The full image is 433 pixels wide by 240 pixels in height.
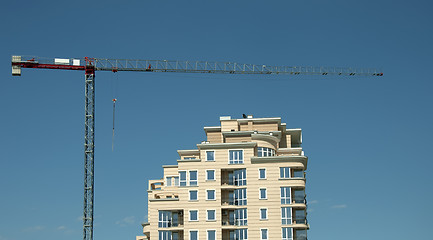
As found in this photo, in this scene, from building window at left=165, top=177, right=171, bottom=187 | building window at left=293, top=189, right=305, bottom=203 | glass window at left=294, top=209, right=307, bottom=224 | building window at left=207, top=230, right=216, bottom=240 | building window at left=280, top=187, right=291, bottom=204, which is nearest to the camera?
building window at left=207, top=230, right=216, bottom=240

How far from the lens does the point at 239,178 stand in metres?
119

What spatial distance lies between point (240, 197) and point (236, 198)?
68 cm

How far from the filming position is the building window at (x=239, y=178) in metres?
119

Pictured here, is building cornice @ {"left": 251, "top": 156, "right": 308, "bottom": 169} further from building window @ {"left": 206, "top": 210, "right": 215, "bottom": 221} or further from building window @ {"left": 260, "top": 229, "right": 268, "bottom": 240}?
building window @ {"left": 260, "top": 229, "right": 268, "bottom": 240}

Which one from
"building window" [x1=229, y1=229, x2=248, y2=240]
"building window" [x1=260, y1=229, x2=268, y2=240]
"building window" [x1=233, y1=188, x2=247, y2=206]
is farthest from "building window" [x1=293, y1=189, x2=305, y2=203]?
"building window" [x1=229, y1=229, x2=248, y2=240]

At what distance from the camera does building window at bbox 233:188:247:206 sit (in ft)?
388

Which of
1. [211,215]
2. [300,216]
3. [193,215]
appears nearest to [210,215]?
[211,215]

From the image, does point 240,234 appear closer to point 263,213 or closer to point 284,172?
point 263,213

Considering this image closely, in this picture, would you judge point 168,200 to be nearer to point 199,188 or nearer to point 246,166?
point 199,188

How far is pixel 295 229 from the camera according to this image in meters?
117

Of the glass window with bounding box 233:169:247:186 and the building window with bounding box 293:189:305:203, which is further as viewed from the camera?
the glass window with bounding box 233:169:247:186

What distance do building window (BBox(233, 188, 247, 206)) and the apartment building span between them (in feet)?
0.50

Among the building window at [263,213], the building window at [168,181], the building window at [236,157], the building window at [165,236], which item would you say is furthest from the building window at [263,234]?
the building window at [168,181]

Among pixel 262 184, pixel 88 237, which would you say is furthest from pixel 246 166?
pixel 88 237
